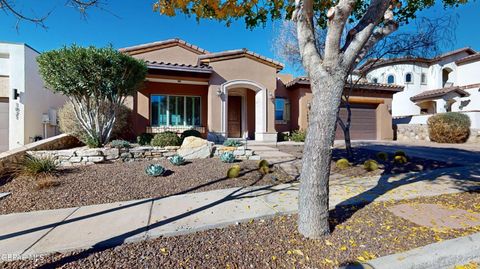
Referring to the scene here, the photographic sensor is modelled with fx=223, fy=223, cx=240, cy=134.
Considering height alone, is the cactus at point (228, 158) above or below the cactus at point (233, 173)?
above

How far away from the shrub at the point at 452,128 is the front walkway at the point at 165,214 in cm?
1059

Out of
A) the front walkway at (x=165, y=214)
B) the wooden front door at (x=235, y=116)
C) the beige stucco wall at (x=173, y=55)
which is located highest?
the beige stucco wall at (x=173, y=55)

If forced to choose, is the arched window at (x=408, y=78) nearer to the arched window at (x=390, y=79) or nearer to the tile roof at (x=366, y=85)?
the arched window at (x=390, y=79)

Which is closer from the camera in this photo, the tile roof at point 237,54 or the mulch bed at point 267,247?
the mulch bed at point 267,247

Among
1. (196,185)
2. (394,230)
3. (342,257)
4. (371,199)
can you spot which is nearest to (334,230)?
(342,257)

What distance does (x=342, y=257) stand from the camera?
260cm

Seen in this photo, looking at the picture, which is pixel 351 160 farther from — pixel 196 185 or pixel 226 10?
pixel 226 10

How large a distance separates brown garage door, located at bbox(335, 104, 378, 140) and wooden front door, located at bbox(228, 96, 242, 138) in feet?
22.6

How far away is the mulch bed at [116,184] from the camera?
14.3 feet

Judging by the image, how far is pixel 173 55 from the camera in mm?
14633

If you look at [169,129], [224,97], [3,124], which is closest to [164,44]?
[224,97]

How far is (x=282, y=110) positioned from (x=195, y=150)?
840cm

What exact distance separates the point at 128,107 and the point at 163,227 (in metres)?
9.04

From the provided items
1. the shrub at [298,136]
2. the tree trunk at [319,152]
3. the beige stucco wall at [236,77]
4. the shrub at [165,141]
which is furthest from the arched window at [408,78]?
the tree trunk at [319,152]
